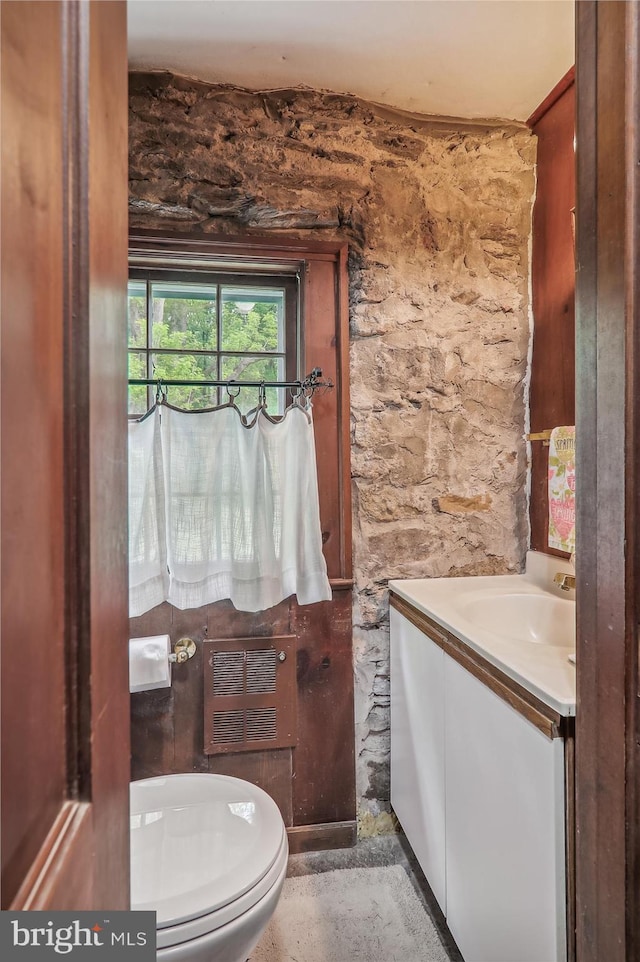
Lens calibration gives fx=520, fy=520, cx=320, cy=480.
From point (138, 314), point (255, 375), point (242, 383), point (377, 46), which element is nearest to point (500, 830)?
point (242, 383)

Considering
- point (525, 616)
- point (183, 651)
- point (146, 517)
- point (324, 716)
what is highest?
point (146, 517)

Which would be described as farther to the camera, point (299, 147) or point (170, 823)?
point (299, 147)

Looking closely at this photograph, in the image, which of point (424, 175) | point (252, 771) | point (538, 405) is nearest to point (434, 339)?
point (538, 405)

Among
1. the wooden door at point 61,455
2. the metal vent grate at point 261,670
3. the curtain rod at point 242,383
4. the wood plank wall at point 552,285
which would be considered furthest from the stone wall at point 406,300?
the wooden door at point 61,455

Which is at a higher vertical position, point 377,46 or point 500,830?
point 377,46

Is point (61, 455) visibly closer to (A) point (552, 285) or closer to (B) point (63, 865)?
(B) point (63, 865)

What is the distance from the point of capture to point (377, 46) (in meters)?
1.49

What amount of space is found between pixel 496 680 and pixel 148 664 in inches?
37.9

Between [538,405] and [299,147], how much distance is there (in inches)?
46.0

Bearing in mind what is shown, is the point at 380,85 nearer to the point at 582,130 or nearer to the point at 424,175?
the point at 424,175

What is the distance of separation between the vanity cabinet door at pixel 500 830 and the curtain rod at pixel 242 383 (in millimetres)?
906

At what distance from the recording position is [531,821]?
923mm

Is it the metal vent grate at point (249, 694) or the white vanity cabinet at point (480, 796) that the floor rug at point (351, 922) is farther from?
the metal vent grate at point (249, 694)

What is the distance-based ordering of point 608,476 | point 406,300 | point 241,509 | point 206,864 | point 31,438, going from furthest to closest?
1. point 406,300
2. point 241,509
3. point 206,864
4. point 608,476
5. point 31,438
